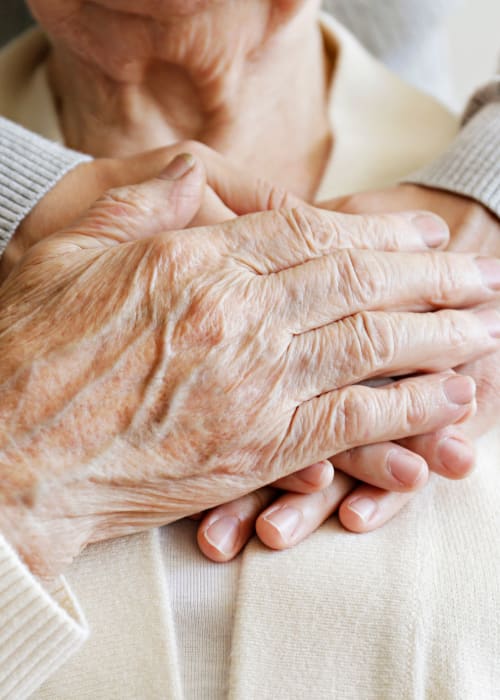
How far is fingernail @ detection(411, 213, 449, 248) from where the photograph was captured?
0.88 meters

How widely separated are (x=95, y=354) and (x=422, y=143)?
2.31 feet

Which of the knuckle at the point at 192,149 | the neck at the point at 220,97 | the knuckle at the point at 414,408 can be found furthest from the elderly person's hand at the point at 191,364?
the neck at the point at 220,97

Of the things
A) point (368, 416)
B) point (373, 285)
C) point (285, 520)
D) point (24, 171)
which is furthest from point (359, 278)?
point (24, 171)

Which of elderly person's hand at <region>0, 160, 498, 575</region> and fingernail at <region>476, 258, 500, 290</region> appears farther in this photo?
fingernail at <region>476, 258, 500, 290</region>

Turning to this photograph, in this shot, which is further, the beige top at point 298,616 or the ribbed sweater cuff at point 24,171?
the ribbed sweater cuff at point 24,171

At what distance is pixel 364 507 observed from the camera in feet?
2.59

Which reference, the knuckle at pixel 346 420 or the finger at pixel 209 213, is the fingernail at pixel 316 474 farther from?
the finger at pixel 209 213

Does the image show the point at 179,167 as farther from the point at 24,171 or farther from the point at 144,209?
the point at 24,171

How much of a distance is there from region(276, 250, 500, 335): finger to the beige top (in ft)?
0.64

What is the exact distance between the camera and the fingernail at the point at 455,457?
0.80 metres

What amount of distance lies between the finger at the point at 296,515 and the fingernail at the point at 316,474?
24mm

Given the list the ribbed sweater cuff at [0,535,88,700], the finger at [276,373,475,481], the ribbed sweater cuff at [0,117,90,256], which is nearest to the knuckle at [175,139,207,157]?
the ribbed sweater cuff at [0,117,90,256]

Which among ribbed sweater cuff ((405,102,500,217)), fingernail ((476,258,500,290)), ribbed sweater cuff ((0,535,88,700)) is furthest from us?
ribbed sweater cuff ((405,102,500,217))

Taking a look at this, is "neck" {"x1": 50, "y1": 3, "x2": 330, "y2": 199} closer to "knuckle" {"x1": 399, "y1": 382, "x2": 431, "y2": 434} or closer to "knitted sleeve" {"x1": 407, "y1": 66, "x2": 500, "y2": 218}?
"knitted sleeve" {"x1": 407, "y1": 66, "x2": 500, "y2": 218}
